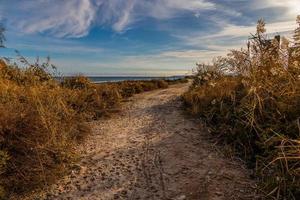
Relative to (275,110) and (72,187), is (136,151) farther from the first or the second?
(275,110)

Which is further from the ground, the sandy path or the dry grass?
the dry grass

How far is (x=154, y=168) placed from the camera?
216 inches

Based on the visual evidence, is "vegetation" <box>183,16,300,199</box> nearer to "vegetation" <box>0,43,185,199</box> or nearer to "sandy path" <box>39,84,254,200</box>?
"sandy path" <box>39,84,254,200</box>

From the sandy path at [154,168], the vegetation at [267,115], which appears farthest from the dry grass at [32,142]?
the vegetation at [267,115]

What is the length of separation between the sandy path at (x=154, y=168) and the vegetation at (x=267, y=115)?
0.40 metres

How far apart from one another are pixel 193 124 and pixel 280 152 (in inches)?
159

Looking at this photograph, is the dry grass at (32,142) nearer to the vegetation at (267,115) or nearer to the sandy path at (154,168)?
the sandy path at (154,168)

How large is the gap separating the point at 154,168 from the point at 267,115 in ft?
6.73

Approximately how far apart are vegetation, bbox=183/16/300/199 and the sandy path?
1.31 ft

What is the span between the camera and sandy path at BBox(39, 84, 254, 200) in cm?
465

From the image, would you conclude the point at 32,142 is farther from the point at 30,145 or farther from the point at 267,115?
the point at 267,115

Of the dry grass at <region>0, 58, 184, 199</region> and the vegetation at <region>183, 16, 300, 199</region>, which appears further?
the dry grass at <region>0, 58, 184, 199</region>

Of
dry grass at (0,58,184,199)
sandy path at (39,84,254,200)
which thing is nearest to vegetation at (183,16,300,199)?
sandy path at (39,84,254,200)

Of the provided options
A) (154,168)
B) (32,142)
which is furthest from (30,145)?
(154,168)
